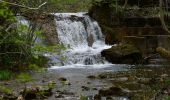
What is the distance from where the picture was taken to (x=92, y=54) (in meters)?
20.8

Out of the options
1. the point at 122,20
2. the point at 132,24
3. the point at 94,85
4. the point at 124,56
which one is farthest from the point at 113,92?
the point at 122,20

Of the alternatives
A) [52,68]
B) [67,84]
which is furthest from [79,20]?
[67,84]

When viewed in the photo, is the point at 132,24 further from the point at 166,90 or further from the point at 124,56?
the point at 166,90

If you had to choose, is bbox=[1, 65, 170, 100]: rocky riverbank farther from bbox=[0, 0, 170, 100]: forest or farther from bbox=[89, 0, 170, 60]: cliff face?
bbox=[89, 0, 170, 60]: cliff face

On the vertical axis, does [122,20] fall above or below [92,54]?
above

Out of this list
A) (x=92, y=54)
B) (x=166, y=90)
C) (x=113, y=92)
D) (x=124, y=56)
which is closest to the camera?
(x=166, y=90)

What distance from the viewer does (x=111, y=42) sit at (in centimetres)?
2442

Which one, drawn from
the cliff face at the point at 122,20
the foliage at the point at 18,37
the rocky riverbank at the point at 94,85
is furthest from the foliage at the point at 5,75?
the cliff face at the point at 122,20

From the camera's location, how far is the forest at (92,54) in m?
10.1

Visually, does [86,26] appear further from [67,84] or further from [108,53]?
[67,84]

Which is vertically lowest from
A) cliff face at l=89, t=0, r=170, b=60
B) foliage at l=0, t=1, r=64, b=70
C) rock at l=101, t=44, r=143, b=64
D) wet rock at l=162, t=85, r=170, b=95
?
rock at l=101, t=44, r=143, b=64

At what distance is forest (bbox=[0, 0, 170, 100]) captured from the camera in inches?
397

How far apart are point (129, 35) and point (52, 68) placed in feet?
21.9

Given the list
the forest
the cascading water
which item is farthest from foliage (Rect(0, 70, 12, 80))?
the cascading water
